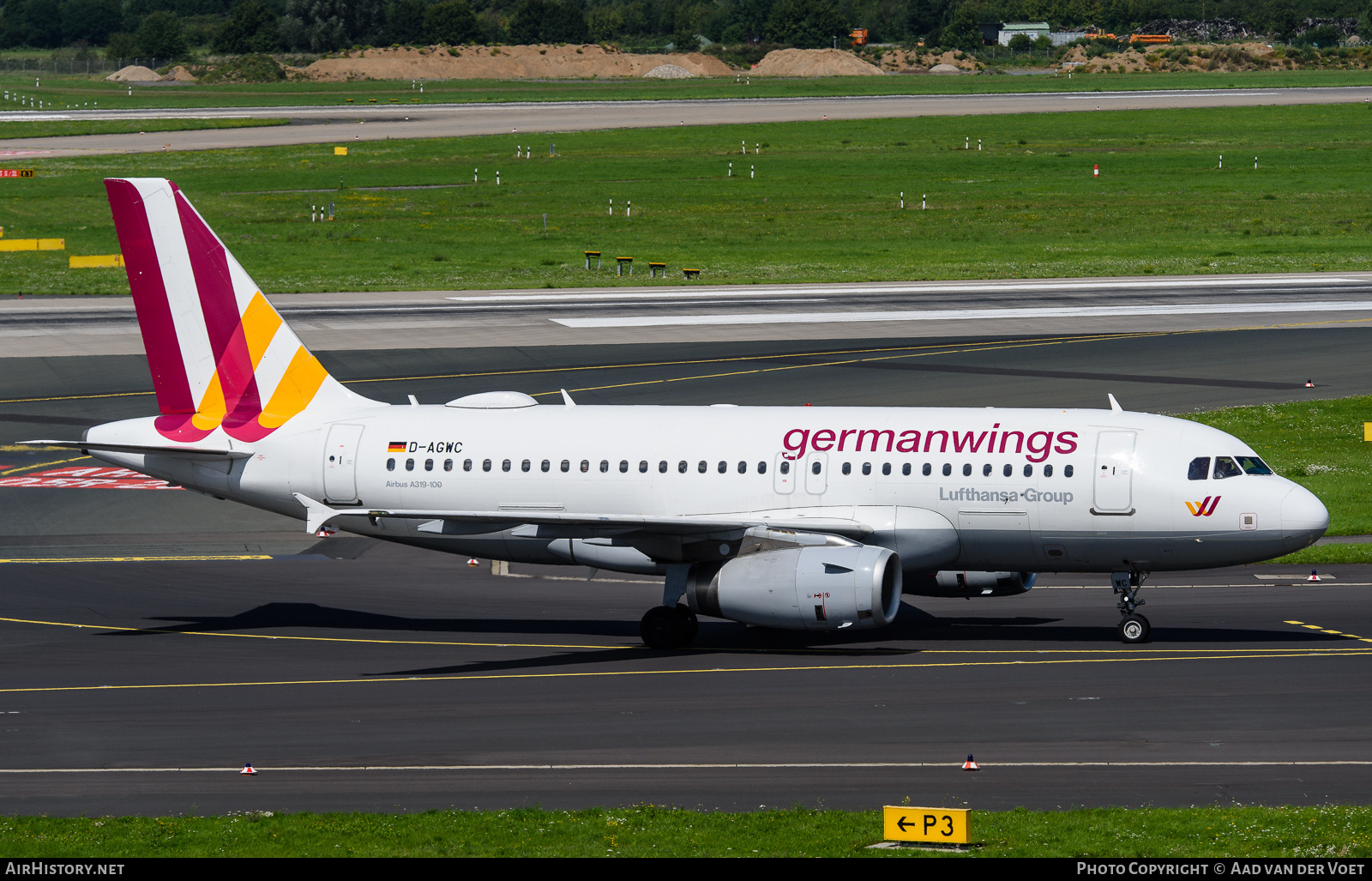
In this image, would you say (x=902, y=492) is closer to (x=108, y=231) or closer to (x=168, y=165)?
(x=108, y=231)

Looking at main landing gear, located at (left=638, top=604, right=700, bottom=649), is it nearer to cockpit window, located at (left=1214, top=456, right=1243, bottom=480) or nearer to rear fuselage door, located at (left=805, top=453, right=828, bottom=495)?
rear fuselage door, located at (left=805, top=453, right=828, bottom=495)

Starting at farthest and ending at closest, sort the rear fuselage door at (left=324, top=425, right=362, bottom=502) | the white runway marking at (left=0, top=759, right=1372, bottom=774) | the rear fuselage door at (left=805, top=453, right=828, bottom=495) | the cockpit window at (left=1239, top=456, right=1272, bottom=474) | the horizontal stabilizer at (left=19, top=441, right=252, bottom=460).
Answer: the horizontal stabilizer at (left=19, top=441, right=252, bottom=460), the rear fuselage door at (left=324, top=425, right=362, bottom=502), the rear fuselage door at (left=805, top=453, right=828, bottom=495), the cockpit window at (left=1239, top=456, right=1272, bottom=474), the white runway marking at (left=0, top=759, right=1372, bottom=774)

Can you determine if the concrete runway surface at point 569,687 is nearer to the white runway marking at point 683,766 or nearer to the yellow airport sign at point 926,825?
the white runway marking at point 683,766

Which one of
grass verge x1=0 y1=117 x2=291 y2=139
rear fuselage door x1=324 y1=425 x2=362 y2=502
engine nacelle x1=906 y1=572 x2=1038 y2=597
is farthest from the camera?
grass verge x1=0 y1=117 x2=291 y2=139

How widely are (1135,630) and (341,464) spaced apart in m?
16.8

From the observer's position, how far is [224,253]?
35375 mm

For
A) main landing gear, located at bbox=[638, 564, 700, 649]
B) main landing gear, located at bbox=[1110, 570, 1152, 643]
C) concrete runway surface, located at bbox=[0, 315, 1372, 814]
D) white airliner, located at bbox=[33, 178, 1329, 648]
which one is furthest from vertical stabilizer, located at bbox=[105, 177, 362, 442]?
main landing gear, located at bbox=[1110, 570, 1152, 643]

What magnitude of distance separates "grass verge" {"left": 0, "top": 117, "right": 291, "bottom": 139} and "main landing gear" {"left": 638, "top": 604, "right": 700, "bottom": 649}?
447 feet

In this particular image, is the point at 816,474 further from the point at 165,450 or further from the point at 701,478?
the point at 165,450

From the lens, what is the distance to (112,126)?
15950cm

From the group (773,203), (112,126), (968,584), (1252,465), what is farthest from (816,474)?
(112,126)

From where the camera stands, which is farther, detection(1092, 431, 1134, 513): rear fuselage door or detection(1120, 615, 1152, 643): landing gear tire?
detection(1120, 615, 1152, 643): landing gear tire

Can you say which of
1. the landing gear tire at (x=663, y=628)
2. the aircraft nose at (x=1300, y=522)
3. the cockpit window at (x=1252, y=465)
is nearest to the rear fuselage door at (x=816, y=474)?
the landing gear tire at (x=663, y=628)

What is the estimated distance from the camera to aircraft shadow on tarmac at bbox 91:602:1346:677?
3119cm
